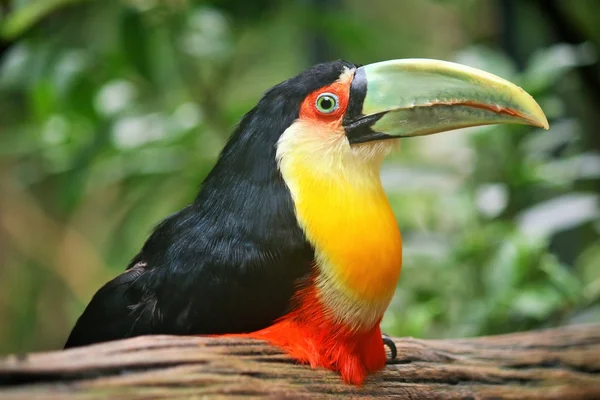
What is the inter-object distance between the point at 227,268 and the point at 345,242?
22cm

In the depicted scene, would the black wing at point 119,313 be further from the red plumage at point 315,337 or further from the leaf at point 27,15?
the leaf at point 27,15

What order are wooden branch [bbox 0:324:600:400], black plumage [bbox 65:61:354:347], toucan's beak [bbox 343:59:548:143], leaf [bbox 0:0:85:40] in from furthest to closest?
leaf [bbox 0:0:85:40], toucan's beak [bbox 343:59:548:143], black plumage [bbox 65:61:354:347], wooden branch [bbox 0:324:600:400]

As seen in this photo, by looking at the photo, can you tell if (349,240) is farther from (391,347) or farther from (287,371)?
(391,347)

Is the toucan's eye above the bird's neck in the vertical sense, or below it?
above

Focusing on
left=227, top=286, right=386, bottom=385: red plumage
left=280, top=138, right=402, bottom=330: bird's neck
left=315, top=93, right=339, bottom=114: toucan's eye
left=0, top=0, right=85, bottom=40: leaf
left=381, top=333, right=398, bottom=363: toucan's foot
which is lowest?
left=381, top=333, right=398, bottom=363: toucan's foot

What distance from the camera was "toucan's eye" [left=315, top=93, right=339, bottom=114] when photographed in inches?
56.2

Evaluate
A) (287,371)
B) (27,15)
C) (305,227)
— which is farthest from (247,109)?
(287,371)

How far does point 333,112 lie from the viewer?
1.44 m

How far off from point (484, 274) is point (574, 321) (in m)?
0.30

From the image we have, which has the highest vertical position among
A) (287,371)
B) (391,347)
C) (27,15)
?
(27,15)

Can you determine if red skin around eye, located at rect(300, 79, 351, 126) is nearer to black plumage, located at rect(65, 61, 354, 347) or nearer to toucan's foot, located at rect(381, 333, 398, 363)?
black plumage, located at rect(65, 61, 354, 347)

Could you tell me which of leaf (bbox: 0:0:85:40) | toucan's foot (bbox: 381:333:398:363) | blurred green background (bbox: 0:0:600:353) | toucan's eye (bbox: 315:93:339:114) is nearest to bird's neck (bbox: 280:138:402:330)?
toucan's eye (bbox: 315:93:339:114)

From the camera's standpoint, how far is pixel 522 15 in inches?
143

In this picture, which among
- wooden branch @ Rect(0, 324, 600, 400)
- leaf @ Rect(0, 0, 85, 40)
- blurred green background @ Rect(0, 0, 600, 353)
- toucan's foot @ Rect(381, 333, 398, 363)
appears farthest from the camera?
leaf @ Rect(0, 0, 85, 40)
